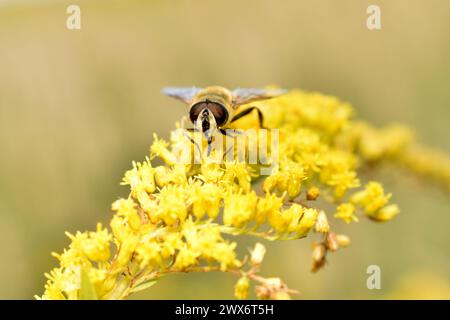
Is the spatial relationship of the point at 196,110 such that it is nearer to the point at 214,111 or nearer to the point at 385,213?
the point at 214,111

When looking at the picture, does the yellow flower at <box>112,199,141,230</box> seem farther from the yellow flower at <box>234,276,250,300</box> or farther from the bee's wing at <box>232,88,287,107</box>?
the bee's wing at <box>232,88,287,107</box>

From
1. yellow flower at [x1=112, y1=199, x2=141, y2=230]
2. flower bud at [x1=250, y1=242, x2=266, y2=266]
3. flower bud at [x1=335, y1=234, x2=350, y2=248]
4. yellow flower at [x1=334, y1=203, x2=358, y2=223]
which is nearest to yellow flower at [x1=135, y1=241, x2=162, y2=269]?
yellow flower at [x1=112, y1=199, x2=141, y2=230]

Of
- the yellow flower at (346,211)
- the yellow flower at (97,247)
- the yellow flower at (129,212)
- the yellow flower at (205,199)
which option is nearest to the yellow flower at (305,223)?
the yellow flower at (205,199)

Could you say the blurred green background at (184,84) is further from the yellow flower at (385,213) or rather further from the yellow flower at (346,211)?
the yellow flower at (346,211)

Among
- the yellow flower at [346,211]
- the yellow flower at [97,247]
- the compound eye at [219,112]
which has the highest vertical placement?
the compound eye at [219,112]

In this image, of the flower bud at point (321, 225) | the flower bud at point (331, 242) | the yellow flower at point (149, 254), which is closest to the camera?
the yellow flower at point (149, 254)

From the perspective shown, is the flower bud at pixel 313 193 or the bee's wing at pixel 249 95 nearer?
the flower bud at pixel 313 193

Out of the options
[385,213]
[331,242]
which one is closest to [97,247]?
[331,242]
